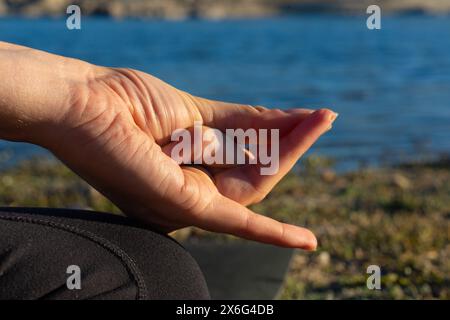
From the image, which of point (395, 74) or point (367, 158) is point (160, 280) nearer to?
point (367, 158)

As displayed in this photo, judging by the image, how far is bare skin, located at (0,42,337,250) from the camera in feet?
8.68

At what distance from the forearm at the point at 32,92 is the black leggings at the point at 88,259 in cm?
31

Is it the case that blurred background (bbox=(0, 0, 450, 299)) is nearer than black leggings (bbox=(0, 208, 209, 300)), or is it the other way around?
Answer: black leggings (bbox=(0, 208, 209, 300))

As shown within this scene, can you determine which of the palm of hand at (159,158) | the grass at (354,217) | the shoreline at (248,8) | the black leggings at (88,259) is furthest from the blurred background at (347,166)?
the shoreline at (248,8)

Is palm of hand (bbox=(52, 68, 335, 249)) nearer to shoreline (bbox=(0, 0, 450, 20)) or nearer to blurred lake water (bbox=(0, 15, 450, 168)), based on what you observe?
blurred lake water (bbox=(0, 15, 450, 168))

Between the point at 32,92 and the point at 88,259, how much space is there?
2.06 feet

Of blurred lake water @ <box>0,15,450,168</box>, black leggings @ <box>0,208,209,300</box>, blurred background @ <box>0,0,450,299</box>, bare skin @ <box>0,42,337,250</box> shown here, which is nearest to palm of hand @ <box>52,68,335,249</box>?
bare skin @ <box>0,42,337,250</box>

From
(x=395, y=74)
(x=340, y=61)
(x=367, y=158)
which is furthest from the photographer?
(x=340, y=61)

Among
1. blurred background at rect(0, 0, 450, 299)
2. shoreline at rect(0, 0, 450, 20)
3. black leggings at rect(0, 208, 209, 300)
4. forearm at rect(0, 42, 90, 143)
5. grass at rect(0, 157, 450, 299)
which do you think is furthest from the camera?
shoreline at rect(0, 0, 450, 20)

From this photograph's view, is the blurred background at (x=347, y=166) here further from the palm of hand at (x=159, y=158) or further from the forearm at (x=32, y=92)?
the forearm at (x=32, y=92)

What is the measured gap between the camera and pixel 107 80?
9.59 ft

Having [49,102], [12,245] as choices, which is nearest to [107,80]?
[49,102]

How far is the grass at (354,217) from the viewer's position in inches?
A: 205
